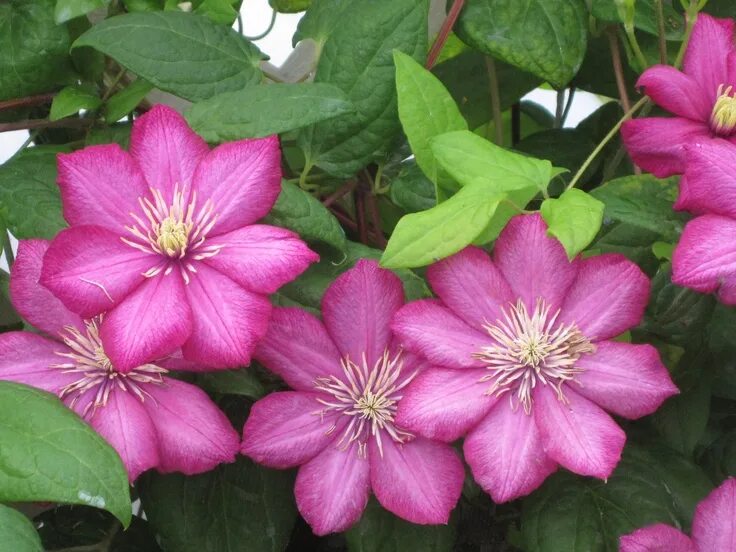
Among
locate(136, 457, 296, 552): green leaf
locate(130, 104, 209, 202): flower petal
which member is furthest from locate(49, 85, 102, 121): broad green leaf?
locate(136, 457, 296, 552): green leaf

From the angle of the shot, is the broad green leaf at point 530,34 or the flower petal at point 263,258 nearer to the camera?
the flower petal at point 263,258

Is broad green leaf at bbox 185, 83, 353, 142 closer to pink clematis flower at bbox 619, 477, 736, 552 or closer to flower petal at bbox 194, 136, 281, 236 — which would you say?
flower petal at bbox 194, 136, 281, 236

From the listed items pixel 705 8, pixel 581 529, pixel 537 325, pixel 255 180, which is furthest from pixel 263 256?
pixel 705 8

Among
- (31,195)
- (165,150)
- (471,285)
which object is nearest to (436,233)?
(471,285)

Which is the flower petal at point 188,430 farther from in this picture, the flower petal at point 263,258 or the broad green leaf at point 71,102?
the broad green leaf at point 71,102

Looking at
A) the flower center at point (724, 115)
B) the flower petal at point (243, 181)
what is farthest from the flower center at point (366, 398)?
the flower center at point (724, 115)

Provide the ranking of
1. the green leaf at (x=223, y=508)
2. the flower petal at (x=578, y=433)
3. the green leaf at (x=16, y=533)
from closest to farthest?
1. the green leaf at (x=16, y=533)
2. the flower petal at (x=578, y=433)
3. the green leaf at (x=223, y=508)

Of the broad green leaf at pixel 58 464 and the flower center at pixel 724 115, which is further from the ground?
the flower center at pixel 724 115
